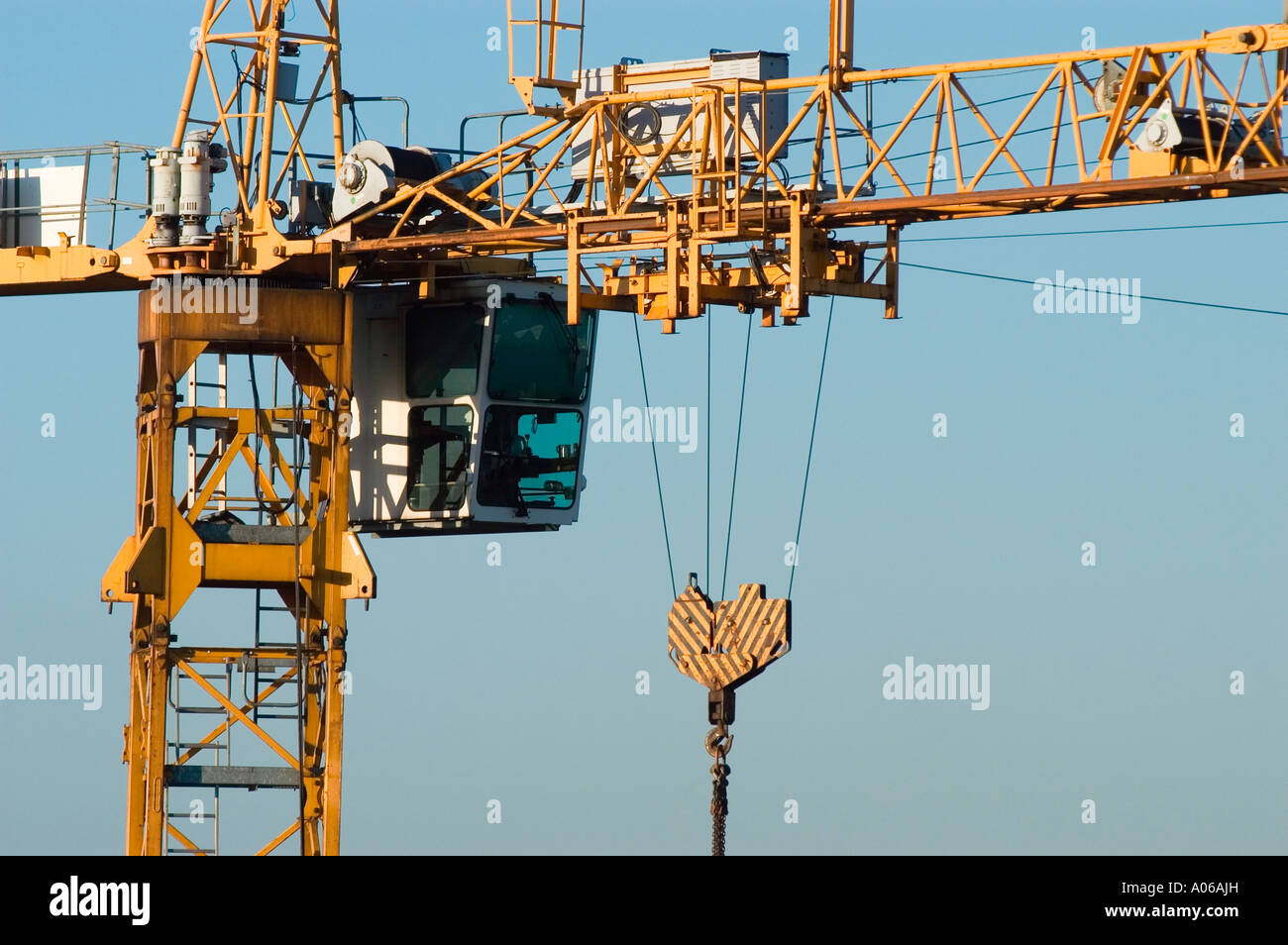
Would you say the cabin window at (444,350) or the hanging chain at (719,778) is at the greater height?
the cabin window at (444,350)

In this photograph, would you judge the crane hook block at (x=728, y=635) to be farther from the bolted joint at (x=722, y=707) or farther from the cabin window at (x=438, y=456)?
the cabin window at (x=438, y=456)

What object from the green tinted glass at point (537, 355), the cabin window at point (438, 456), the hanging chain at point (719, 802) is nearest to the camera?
the hanging chain at point (719, 802)

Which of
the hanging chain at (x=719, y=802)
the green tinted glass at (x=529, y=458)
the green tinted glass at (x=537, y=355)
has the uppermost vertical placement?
the green tinted glass at (x=537, y=355)

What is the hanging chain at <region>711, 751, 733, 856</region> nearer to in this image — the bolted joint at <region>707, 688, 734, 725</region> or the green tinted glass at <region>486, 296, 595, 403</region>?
the bolted joint at <region>707, 688, 734, 725</region>

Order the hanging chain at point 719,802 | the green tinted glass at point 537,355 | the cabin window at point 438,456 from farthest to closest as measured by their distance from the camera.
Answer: the green tinted glass at point 537,355, the cabin window at point 438,456, the hanging chain at point 719,802

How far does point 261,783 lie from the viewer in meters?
46.2

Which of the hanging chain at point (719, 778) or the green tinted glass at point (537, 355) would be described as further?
the green tinted glass at point (537, 355)

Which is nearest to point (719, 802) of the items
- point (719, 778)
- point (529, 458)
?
point (719, 778)

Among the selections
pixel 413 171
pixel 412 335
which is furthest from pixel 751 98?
pixel 412 335

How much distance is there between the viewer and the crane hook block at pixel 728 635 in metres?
38.6

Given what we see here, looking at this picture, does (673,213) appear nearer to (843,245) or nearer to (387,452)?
(843,245)

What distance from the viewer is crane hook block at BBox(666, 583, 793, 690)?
1519 inches

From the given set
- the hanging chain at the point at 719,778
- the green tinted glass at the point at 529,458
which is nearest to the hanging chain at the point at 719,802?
the hanging chain at the point at 719,778

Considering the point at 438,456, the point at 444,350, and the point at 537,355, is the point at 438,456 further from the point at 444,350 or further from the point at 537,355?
the point at 537,355
